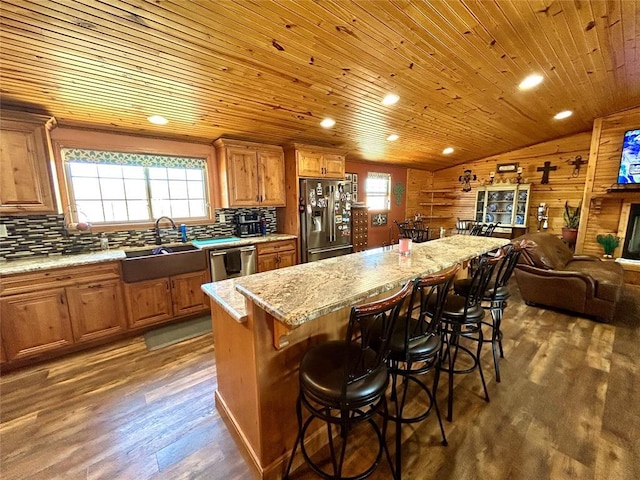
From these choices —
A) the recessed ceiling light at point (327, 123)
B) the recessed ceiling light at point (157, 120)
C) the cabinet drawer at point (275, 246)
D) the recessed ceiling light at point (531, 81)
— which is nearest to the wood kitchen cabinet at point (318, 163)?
the recessed ceiling light at point (327, 123)

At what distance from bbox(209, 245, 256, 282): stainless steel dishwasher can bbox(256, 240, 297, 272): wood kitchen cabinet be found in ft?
0.39

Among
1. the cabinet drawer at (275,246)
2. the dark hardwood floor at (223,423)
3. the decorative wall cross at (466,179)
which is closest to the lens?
the dark hardwood floor at (223,423)

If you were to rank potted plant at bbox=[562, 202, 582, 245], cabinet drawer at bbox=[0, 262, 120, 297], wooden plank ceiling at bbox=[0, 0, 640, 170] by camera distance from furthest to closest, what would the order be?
potted plant at bbox=[562, 202, 582, 245] < cabinet drawer at bbox=[0, 262, 120, 297] < wooden plank ceiling at bbox=[0, 0, 640, 170]

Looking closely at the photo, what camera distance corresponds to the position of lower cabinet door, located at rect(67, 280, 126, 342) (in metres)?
2.56

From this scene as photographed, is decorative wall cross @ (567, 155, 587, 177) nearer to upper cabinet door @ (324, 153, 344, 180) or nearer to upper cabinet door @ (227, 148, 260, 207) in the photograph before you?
upper cabinet door @ (324, 153, 344, 180)

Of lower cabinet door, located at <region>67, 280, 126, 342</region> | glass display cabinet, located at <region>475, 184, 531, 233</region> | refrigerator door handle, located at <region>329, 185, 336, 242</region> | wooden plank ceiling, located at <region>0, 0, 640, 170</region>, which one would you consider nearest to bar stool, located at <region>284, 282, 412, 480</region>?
wooden plank ceiling, located at <region>0, 0, 640, 170</region>

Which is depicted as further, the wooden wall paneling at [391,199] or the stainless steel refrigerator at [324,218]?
the wooden wall paneling at [391,199]

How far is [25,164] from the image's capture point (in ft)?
7.76

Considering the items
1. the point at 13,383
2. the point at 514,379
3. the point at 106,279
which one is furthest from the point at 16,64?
the point at 514,379

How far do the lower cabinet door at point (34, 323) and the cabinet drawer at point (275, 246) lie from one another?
2050mm

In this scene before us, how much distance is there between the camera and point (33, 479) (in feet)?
4.74

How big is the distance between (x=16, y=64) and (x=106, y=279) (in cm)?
183

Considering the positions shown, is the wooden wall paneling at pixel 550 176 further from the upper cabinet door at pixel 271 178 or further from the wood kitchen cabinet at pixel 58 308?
the wood kitchen cabinet at pixel 58 308

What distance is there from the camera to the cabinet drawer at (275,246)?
3.75 metres
